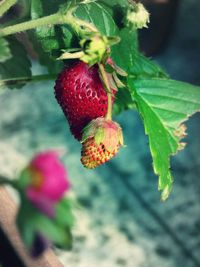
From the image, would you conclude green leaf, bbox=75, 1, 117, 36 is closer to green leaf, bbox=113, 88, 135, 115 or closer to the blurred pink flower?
green leaf, bbox=113, 88, 135, 115

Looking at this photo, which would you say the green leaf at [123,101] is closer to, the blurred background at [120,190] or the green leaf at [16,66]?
the green leaf at [16,66]

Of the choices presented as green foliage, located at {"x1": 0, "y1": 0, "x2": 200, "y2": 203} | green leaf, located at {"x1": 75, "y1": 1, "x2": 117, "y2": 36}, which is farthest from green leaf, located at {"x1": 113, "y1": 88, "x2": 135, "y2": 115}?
green leaf, located at {"x1": 75, "y1": 1, "x2": 117, "y2": 36}

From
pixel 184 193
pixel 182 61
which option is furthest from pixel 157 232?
pixel 182 61

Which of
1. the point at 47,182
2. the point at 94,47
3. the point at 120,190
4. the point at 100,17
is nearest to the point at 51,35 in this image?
the point at 100,17

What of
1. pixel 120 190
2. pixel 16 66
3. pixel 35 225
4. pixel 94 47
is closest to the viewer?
pixel 35 225

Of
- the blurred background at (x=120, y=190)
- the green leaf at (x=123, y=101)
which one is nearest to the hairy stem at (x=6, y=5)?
the green leaf at (x=123, y=101)

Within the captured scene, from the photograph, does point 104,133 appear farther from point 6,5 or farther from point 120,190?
point 120,190
